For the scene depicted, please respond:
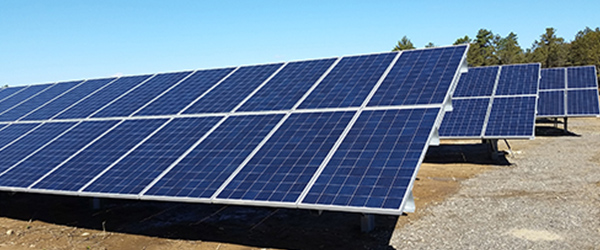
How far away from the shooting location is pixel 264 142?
11195 millimetres

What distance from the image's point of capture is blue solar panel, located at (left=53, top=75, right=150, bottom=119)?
1655cm

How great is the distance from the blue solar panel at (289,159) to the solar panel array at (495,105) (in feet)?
33.8

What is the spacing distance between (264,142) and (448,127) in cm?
1255

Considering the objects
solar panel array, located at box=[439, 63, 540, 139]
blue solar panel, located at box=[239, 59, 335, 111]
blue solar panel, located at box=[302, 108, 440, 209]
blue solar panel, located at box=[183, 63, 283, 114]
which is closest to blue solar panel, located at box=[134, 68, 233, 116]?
blue solar panel, located at box=[183, 63, 283, 114]

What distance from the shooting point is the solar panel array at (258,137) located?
9.31m

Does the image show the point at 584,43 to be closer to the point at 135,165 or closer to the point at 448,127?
the point at 448,127

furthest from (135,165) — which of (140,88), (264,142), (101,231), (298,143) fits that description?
(140,88)

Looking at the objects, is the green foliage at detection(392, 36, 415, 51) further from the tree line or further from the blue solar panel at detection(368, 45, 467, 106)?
the blue solar panel at detection(368, 45, 467, 106)

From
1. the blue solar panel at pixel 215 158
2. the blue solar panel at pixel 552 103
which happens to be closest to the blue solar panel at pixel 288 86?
the blue solar panel at pixel 215 158

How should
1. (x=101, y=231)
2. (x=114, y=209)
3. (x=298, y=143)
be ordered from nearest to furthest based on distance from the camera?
1. (x=298, y=143)
2. (x=101, y=231)
3. (x=114, y=209)

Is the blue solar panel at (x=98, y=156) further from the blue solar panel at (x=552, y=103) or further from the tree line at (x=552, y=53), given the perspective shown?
the tree line at (x=552, y=53)

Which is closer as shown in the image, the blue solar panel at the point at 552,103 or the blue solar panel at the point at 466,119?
the blue solar panel at the point at 466,119

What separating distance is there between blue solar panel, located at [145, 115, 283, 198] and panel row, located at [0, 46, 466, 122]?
962mm

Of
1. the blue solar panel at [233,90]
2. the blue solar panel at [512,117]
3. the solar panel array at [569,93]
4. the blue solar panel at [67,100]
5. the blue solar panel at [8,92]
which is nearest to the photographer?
the blue solar panel at [233,90]
